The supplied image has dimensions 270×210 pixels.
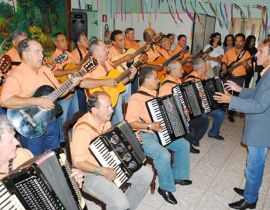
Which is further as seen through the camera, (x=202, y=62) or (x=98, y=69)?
(x=202, y=62)

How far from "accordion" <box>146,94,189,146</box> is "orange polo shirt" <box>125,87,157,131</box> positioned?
0.61ft

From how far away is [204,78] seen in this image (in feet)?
15.4

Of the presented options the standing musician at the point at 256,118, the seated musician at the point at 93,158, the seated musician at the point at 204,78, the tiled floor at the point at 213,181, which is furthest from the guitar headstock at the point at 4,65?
the seated musician at the point at 204,78

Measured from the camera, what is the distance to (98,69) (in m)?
4.11

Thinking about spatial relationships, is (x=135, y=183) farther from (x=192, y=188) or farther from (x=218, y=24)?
(x=218, y=24)

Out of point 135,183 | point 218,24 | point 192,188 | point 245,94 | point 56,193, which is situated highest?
point 218,24

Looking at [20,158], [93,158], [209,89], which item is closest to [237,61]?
[209,89]

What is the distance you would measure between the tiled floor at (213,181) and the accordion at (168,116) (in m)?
0.67

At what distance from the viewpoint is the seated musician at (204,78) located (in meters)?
4.55

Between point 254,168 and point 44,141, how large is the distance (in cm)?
218

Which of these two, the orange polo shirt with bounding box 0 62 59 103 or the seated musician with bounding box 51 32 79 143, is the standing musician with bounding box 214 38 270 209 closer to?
the orange polo shirt with bounding box 0 62 59 103

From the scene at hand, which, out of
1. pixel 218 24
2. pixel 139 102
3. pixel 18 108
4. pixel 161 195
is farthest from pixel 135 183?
pixel 218 24

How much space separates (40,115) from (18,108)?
22 cm

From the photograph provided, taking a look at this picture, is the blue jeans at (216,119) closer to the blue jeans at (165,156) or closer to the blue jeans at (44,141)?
the blue jeans at (165,156)
